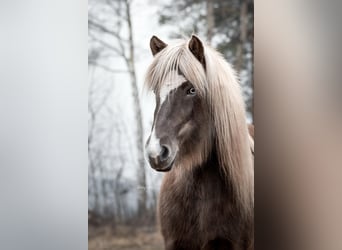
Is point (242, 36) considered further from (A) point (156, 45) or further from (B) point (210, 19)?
(A) point (156, 45)

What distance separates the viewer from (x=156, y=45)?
178cm

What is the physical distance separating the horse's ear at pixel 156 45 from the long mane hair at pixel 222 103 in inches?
0.6

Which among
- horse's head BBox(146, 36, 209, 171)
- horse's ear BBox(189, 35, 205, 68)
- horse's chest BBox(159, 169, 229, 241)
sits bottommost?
horse's chest BBox(159, 169, 229, 241)

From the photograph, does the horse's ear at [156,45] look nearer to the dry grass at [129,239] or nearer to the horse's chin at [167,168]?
the horse's chin at [167,168]

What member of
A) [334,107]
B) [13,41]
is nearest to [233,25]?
[334,107]

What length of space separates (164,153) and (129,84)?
0.31 metres

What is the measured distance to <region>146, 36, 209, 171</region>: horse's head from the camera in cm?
170

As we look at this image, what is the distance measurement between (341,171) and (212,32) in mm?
759

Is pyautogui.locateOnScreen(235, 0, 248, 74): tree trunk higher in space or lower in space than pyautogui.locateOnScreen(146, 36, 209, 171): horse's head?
higher

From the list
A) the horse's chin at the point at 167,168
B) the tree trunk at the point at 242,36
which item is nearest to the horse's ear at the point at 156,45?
the tree trunk at the point at 242,36

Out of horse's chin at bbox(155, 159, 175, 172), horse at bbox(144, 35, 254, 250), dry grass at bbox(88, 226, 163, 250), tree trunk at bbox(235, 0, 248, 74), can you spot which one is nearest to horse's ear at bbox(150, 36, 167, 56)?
horse at bbox(144, 35, 254, 250)

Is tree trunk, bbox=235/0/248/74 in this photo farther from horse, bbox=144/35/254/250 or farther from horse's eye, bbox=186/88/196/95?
horse's eye, bbox=186/88/196/95

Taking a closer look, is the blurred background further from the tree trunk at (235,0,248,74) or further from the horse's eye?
the horse's eye

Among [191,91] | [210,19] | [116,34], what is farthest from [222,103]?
[116,34]
